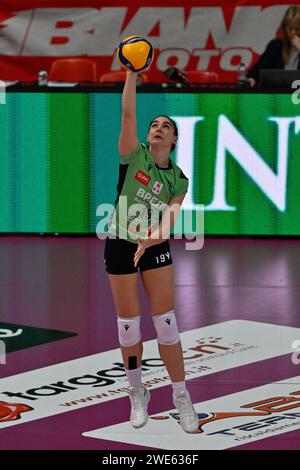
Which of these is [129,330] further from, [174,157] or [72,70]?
[72,70]

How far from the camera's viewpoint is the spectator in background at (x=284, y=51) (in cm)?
1402

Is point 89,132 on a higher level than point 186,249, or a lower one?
higher

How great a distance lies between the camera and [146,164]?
8.00 metres

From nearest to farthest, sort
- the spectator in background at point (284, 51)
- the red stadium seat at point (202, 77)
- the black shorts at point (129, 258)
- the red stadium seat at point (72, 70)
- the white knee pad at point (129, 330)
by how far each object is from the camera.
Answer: the black shorts at point (129, 258) → the white knee pad at point (129, 330) → the spectator in background at point (284, 51) → the red stadium seat at point (202, 77) → the red stadium seat at point (72, 70)

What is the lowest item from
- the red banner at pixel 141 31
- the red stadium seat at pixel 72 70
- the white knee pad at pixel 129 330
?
the white knee pad at pixel 129 330

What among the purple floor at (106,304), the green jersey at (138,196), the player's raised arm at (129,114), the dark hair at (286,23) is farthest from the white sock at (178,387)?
the dark hair at (286,23)

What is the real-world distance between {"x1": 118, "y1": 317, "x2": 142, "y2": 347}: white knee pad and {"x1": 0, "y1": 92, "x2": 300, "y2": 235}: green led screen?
19.9 feet

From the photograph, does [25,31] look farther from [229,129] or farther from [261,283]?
[261,283]

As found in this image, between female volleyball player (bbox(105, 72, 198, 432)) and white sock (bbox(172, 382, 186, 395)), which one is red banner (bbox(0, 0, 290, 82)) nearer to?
female volleyball player (bbox(105, 72, 198, 432))

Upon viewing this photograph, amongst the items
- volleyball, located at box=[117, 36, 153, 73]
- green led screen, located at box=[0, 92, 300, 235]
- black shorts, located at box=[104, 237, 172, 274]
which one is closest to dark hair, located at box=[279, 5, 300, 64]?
green led screen, located at box=[0, 92, 300, 235]

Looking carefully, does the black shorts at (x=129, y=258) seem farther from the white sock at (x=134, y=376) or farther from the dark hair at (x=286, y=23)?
the dark hair at (x=286, y=23)

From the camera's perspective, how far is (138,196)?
26.2 feet

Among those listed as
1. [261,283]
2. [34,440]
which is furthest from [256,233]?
[34,440]

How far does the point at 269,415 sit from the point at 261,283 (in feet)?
13.7
